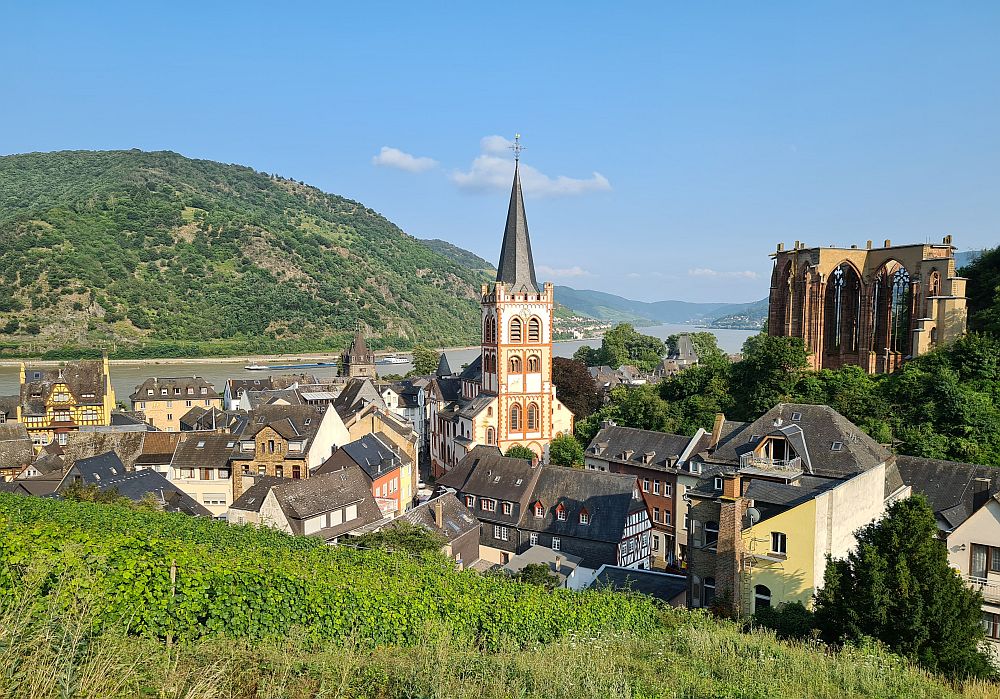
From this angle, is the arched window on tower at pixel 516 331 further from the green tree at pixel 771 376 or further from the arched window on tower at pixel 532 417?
the green tree at pixel 771 376

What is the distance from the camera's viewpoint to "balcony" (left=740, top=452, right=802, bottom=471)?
24.1 metres

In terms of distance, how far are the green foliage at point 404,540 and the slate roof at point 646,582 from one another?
5.54m

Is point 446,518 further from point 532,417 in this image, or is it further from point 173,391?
point 173,391

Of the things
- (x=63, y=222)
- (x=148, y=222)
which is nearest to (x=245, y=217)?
(x=148, y=222)

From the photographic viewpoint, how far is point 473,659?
978 centimetres

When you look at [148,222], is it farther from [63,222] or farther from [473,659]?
[473,659]

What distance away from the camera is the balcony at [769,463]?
24.1 meters

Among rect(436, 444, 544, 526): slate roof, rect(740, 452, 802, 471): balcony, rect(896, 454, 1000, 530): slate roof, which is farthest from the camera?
rect(436, 444, 544, 526): slate roof

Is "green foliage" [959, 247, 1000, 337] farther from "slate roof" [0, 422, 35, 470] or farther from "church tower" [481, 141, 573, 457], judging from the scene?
"slate roof" [0, 422, 35, 470]

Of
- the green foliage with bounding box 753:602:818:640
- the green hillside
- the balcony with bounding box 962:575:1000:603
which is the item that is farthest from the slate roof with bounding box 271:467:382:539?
the balcony with bounding box 962:575:1000:603

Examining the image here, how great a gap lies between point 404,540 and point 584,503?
10671 millimetres

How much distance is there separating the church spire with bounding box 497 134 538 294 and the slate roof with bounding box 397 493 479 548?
2082 cm

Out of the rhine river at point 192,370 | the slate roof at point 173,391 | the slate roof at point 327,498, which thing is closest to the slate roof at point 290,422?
the slate roof at point 327,498

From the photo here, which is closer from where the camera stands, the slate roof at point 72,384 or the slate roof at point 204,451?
the slate roof at point 204,451
